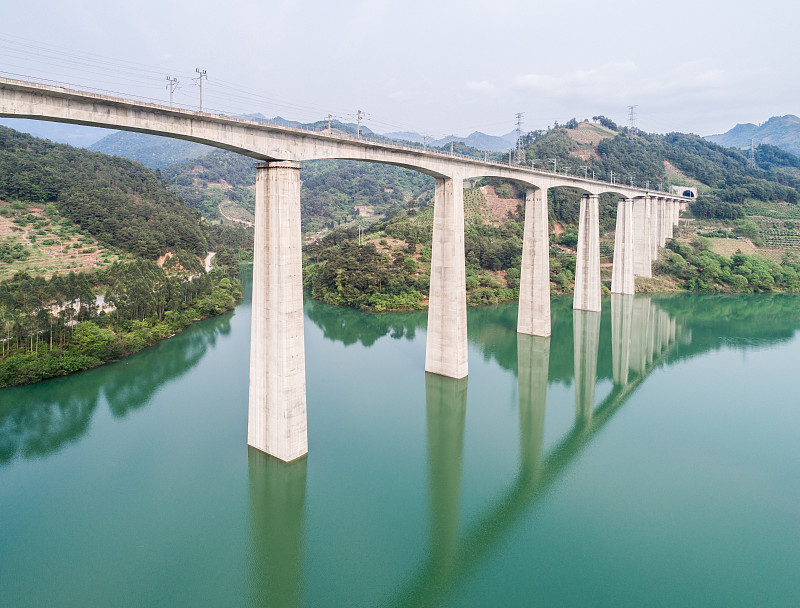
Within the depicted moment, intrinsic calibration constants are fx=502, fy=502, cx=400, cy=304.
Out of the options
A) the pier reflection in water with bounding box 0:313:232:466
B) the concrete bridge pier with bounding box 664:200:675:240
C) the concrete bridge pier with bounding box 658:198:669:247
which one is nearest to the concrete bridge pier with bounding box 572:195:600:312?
the concrete bridge pier with bounding box 658:198:669:247

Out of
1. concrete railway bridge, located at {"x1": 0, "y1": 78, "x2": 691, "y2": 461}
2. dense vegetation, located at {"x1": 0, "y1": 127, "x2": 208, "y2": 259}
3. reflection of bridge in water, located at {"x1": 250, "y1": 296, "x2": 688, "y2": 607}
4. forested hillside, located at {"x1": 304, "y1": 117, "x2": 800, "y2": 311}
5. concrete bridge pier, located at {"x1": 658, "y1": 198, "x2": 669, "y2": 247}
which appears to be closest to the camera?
reflection of bridge in water, located at {"x1": 250, "y1": 296, "x2": 688, "y2": 607}

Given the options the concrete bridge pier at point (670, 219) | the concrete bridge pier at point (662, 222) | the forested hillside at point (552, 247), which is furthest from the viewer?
the concrete bridge pier at point (670, 219)

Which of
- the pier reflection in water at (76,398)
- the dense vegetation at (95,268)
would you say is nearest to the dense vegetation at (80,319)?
the dense vegetation at (95,268)

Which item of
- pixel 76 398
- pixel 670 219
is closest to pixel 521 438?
pixel 76 398

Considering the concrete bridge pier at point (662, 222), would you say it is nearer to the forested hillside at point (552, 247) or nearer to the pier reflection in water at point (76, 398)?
the forested hillside at point (552, 247)

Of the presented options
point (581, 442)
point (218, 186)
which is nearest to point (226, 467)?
point (581, 442)

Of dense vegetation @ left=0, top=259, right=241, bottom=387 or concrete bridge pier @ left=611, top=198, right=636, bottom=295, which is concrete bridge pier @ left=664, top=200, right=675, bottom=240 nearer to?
concrete bridge pier @ left=611, top=198, right=636, bottom=295
